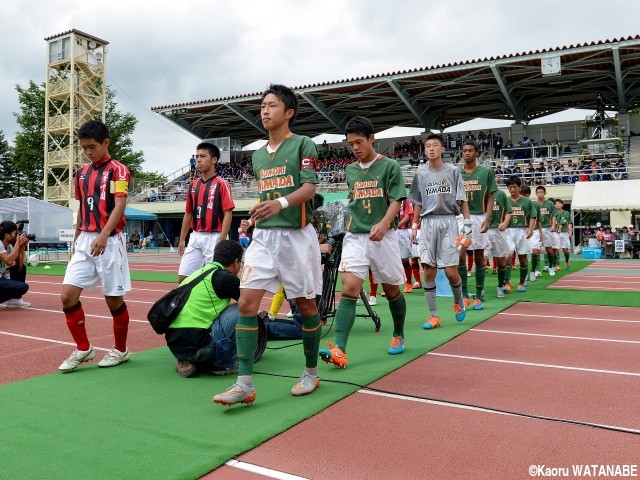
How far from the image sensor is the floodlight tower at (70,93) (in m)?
34.9

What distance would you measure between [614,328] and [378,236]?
3978mm

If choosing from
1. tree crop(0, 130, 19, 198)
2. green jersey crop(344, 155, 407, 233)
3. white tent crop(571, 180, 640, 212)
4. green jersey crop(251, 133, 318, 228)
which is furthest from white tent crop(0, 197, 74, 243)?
tree crop(0, 130, 19, 198)

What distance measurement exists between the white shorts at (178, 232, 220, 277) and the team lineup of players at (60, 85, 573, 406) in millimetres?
12

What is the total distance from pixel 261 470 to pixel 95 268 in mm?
2924

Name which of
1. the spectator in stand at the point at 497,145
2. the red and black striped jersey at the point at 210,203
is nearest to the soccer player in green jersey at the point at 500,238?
the red and black striped jersey at the point at 210,203

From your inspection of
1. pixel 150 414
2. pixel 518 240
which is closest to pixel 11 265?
pixel 150 414

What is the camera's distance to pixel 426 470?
259 cm

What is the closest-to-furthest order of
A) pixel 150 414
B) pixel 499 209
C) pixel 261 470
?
pixel 261 470
pixel 150 414
pixel 499 209

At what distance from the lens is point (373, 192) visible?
4984 mm

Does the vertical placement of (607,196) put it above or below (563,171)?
below

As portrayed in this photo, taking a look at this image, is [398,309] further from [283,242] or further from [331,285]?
[283,242]

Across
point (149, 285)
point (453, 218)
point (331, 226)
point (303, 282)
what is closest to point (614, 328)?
point (453, 218)

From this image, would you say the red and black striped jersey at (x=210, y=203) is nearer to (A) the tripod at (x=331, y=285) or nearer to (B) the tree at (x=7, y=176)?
(A) the tripod at (x=331, y=285)

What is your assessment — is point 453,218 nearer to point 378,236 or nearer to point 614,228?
point 378,236
